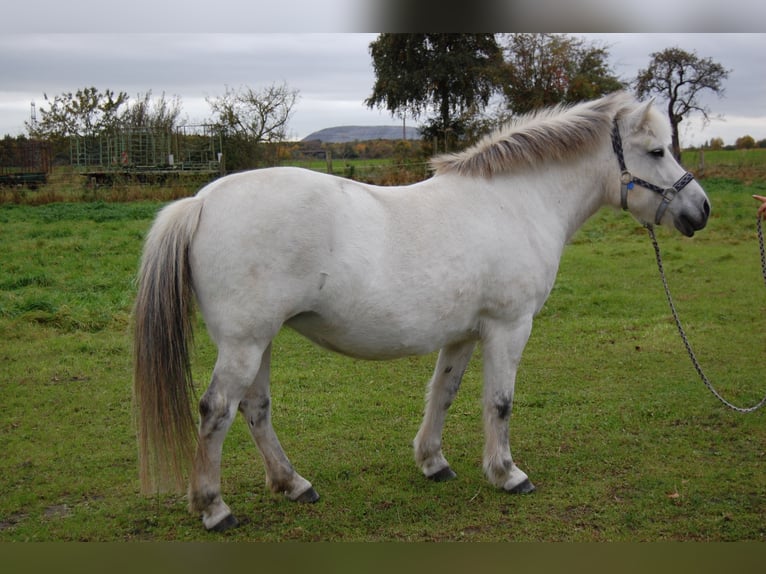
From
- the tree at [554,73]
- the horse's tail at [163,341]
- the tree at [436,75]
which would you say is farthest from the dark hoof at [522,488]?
the tree at [554,73]

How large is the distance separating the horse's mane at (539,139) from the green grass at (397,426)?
194 cm

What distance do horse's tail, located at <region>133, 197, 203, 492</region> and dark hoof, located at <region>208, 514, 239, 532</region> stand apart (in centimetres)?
36

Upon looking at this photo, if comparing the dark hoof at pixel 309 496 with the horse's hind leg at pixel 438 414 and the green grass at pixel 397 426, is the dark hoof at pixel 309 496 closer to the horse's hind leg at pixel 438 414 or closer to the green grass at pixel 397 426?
the green grass at pixel 397 426

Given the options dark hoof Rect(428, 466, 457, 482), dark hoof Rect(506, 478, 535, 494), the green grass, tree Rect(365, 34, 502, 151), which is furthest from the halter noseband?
dark hoof Rect(428, 466, 457, 482)

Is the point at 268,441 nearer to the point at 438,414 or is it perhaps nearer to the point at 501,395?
the point at 438,414

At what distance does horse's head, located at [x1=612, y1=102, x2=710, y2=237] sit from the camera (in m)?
3.95

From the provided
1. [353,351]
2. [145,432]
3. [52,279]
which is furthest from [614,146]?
[52,279]

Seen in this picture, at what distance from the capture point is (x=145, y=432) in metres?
3.28

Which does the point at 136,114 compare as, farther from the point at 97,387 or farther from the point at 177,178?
the point at 97,387

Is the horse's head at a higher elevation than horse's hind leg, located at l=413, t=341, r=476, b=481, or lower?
higher

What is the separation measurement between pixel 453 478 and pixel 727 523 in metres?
1.53

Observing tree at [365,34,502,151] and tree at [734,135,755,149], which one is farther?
tree at [734,135,755,149]

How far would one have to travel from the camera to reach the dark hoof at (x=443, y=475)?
13.6ft

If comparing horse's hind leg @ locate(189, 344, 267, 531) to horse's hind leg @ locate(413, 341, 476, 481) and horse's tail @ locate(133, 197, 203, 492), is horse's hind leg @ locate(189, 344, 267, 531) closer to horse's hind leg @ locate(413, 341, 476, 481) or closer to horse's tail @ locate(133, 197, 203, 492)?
horse's tail @ locate(133, 197, 203, 492)
